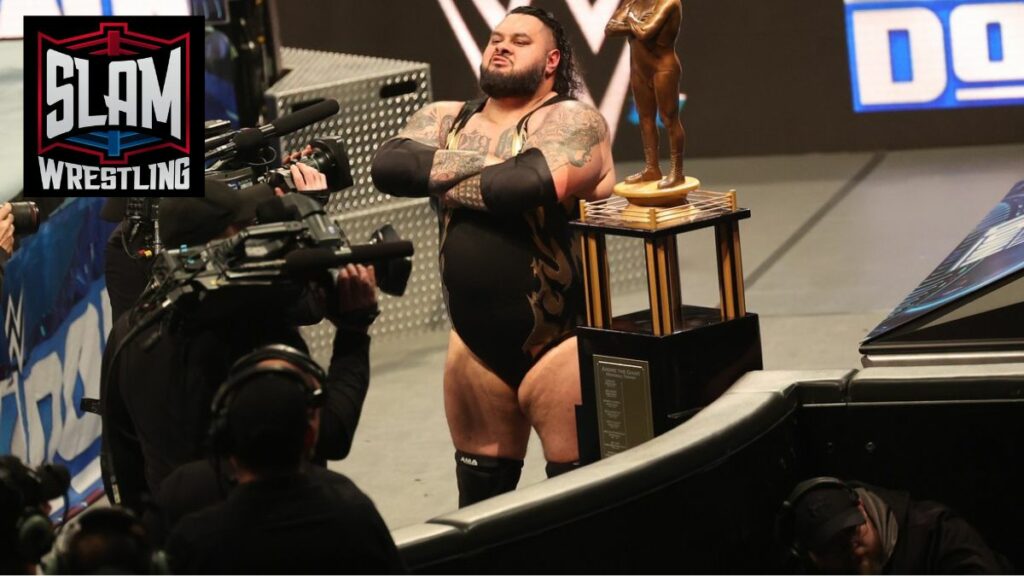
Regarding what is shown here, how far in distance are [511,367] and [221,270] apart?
1.56m

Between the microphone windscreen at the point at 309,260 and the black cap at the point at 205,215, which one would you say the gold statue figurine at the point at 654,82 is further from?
the microphone windscreen at the point at 309,260

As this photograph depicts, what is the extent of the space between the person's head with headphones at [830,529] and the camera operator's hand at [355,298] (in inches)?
42.5

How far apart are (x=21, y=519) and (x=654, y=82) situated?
2.04 m

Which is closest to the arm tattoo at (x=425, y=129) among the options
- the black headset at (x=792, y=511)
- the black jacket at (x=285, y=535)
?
the black headset at (x=792, y=511)

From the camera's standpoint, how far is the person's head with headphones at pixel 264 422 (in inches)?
99.5

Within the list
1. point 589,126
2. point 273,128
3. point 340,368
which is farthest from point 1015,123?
point 340,368

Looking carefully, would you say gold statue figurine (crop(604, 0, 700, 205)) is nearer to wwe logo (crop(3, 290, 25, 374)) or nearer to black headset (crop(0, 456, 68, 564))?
black headset (crop(0, 456, 68, 564))

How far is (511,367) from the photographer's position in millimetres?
4488

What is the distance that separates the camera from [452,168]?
14.2ft

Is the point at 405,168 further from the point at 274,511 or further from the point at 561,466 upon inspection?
the point at 274,511

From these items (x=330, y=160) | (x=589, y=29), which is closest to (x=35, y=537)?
(x=330, y=160)

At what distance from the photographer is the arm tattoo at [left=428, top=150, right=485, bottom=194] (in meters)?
4.32

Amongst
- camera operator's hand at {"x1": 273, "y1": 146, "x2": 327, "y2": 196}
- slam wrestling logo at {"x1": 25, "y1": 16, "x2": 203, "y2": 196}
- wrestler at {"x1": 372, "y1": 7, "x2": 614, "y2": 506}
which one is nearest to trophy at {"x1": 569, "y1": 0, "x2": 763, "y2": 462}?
wrestler at {"x1": 372, "y1": 7, "x2": 614, "y2": 506}

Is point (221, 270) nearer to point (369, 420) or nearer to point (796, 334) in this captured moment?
point (369, 420)
